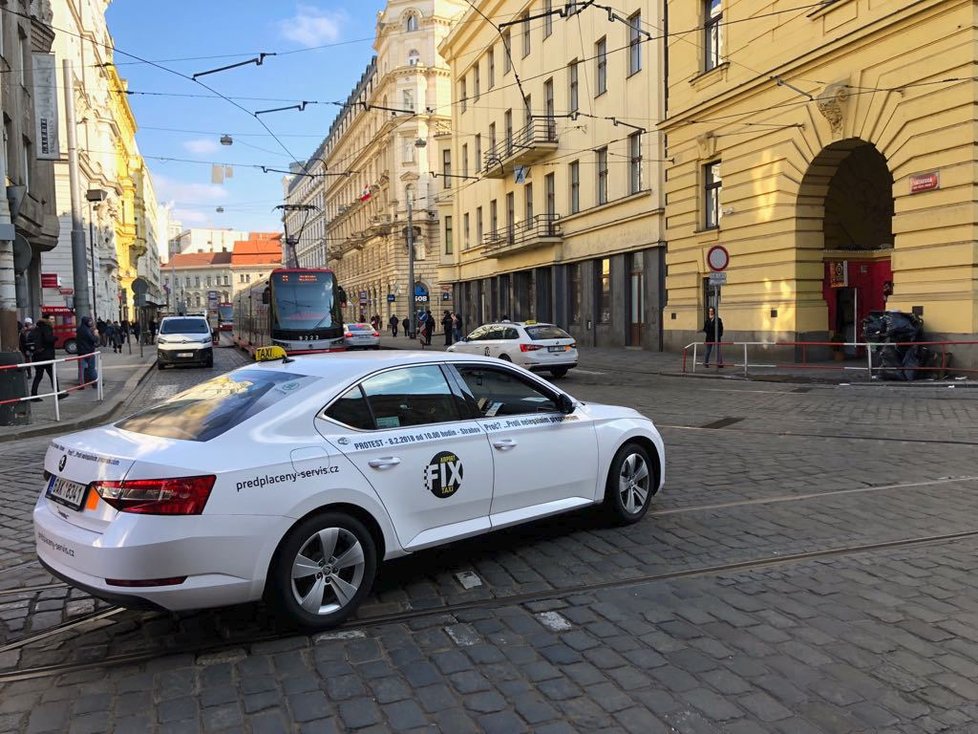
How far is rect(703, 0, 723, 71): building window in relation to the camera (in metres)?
24.4

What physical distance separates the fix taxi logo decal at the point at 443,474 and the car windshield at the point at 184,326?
22.8 metres

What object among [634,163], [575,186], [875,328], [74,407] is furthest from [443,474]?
[575,186]

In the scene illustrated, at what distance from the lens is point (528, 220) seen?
3903cm

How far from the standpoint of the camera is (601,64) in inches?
1270

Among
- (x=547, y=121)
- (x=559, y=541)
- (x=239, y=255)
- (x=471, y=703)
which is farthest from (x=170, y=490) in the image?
(x=239, y=255)

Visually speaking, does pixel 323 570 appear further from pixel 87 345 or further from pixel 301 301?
pixel 301 301

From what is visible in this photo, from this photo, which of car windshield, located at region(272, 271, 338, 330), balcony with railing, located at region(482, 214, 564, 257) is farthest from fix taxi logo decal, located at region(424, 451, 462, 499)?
balcony with railing, located at region(482, 214, 564, 257)

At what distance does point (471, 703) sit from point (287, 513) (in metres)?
1.29

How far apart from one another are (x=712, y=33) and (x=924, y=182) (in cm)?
1028

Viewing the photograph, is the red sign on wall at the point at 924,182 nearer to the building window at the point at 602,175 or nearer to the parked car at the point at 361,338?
the building window at the point at 602,175

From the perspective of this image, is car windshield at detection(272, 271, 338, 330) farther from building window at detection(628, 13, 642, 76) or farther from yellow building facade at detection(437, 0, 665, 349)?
building window at detection(628, 13, 642, 76)

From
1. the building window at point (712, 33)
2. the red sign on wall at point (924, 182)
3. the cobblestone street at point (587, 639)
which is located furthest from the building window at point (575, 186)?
the cobblestone street at point (587, 639)

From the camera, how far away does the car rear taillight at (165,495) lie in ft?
11.9

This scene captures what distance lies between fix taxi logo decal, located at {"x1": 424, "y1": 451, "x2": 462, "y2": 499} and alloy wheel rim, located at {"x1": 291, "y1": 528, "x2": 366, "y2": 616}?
0.59 meters
